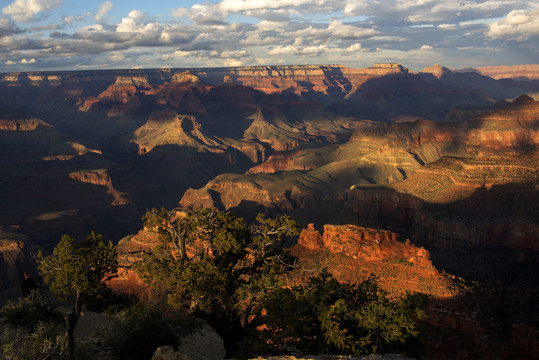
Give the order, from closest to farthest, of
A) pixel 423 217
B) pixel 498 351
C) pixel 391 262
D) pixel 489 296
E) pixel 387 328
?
pixel 387 328
pixel 498 351
pixel 489 296
pixel 391 262
pixel 423 217

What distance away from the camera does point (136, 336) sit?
25.9 meters

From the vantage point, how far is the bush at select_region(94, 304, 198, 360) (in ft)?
83.1

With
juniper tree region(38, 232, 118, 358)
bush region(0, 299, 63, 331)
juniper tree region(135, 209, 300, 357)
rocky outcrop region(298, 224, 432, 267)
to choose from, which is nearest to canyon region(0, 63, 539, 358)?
rocky outcrop region(298, 224, 432, 267)

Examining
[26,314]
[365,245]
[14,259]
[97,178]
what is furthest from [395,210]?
[97,178]

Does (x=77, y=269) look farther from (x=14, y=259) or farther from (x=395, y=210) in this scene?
(x=14, y=259)

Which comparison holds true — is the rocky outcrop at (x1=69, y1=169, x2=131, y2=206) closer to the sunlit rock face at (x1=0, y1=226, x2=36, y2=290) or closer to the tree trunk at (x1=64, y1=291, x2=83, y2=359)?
the sunlit rock face at (x1=0, y1=226, x2=36, y2=290)

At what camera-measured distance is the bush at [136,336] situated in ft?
83.1

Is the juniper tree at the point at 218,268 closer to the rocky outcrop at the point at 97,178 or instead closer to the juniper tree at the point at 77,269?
the juniper tree at the point at 77,269

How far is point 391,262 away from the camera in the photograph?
48.8 metres

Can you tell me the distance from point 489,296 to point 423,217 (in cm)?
4504

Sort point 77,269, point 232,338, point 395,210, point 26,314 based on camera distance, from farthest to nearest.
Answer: point 395,210 < point 26,314 < point 232,338 < point 77,269

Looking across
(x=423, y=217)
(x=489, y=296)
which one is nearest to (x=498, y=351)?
(x=489, y=296)

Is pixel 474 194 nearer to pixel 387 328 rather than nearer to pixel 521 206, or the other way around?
pixel 521 206

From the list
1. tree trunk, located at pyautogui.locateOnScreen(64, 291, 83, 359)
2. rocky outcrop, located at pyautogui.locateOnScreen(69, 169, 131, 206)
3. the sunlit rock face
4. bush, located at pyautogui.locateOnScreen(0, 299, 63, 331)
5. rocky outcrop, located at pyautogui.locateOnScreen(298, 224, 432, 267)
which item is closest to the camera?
tree trunk, located at pyautogui.locateOnScreen(64, 291, 83, 359)
